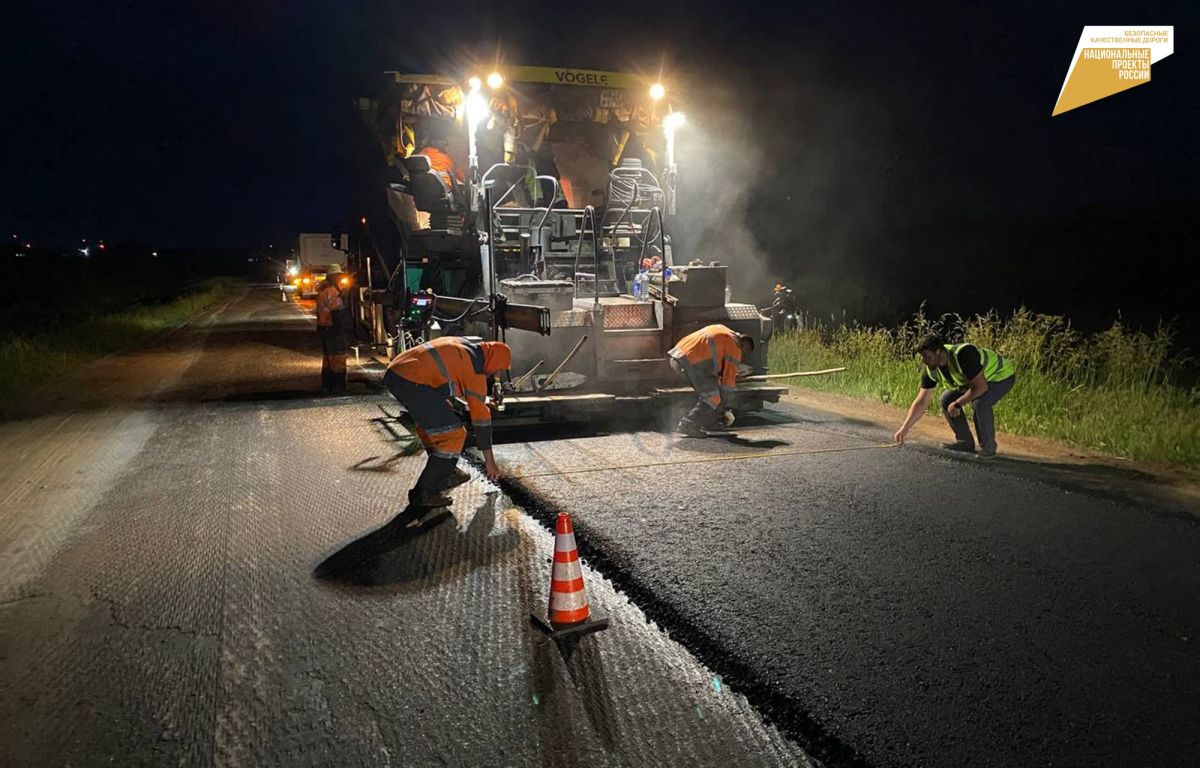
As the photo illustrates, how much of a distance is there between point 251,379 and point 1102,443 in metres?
11.1

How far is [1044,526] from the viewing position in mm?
4715

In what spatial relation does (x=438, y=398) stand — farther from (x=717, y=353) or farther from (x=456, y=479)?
(x=717, y=353)

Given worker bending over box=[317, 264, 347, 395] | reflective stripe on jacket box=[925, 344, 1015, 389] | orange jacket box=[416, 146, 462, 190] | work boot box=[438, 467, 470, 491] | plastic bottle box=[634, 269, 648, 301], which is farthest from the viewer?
worker bending over box=[317, 264, 347, 395]

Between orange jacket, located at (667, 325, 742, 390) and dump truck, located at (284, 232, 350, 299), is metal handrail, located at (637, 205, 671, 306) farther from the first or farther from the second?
dump truck, located at (284, 232, 350, 299)

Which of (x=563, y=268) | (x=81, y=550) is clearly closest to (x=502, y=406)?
(x=563, y=268)

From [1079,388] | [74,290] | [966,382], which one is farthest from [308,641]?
[74,290]

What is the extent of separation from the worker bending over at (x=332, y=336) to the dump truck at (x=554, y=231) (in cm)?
88

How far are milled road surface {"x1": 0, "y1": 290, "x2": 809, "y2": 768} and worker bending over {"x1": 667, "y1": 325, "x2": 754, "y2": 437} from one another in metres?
2.62

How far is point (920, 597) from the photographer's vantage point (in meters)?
3.72

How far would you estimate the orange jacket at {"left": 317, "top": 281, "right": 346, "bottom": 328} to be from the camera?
34.9ft

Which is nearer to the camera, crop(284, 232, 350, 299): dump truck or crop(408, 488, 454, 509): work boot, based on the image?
A: crop(408, 488, 454, 509): work boot

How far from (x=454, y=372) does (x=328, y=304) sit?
623 cm

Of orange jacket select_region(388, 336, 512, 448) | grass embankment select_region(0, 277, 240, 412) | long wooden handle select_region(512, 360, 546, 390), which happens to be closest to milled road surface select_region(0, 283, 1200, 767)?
orange jacket select_region(388, 336, 512, 448)

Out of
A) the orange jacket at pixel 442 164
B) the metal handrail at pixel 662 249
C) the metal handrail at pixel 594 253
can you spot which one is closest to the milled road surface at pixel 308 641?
the metal handrail at pixel 594 253
